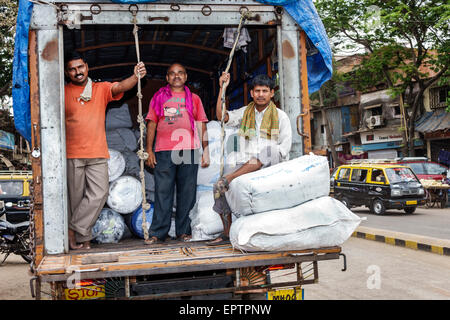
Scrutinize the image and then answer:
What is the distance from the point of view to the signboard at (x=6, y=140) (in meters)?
21.5

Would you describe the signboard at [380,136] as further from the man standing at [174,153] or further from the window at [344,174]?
the man standing at [174,153]

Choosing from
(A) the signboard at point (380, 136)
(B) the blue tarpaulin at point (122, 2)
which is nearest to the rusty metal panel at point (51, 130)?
(B) the blue tarpaulin at point (122, 2)

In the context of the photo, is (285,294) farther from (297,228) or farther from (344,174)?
(344,174)

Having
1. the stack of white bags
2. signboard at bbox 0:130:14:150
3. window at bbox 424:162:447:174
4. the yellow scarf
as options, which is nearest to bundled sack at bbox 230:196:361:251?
the stack of white bags

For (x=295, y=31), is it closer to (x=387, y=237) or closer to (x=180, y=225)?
(x=180, y=225)

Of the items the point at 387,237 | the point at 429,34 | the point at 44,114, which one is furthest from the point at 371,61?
the point at 44,114

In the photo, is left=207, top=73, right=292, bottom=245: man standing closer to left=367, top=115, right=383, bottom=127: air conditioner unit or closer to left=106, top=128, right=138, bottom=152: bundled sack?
left=106, top=128, right=138, bottom=152: bundled sack

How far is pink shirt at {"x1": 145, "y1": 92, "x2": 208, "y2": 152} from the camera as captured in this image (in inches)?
171

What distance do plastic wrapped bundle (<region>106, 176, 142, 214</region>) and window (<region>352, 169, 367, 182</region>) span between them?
467 inches

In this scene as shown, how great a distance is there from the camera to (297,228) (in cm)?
323

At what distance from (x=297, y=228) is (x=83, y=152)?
73.1 inches

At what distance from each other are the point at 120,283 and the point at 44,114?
1322 mm

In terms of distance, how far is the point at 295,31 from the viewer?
3.88 metres

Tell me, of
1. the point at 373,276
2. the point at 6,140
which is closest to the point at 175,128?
the point at 373,276
